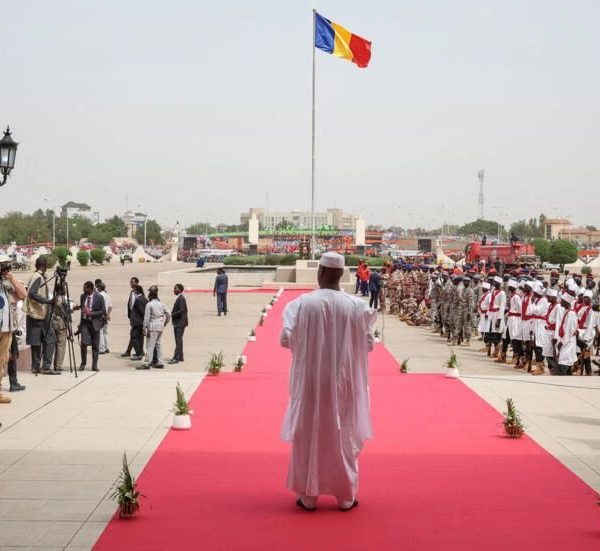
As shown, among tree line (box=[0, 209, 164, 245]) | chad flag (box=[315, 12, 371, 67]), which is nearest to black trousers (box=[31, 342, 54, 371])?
chad flag (box=[315, 12, 371, 67])

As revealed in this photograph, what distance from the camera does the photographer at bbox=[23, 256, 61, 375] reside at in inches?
559

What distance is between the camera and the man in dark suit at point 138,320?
57.7 feet

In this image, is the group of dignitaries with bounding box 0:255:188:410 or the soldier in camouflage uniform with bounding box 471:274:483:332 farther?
the soldier in camouflage uniform with bounding box 471:274:483:332

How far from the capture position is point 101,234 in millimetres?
183500

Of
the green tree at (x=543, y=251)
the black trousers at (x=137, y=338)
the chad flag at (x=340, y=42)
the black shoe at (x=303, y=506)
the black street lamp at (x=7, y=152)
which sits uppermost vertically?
the chad flag at (x=340, y=42)

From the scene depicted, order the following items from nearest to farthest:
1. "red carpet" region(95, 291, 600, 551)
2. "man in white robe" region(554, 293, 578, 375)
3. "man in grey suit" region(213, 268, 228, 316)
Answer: "red carpet" region(95, 291, 600, 551)
"man in white robe" region(554, 293, 578, 375)
"man in grey suit" region(213, 268, 228, 316)

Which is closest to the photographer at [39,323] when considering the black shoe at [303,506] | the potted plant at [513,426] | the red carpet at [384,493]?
the red carpet at [384,493]

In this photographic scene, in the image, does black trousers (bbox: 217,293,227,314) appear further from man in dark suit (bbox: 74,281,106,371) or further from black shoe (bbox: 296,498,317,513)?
black shoe (bbox: 296,498,317,513)

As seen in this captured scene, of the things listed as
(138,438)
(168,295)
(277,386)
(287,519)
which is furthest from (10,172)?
(168,295)

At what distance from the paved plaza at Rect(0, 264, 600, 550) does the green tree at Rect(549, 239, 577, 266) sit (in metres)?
73.5

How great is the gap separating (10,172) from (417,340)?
11306 mm

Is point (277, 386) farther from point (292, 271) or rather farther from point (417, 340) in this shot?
point (292, 271)

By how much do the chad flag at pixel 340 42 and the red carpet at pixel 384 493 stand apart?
101 feet

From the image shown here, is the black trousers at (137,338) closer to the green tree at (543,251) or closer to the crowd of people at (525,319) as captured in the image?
the crowd of people at (525,319)
